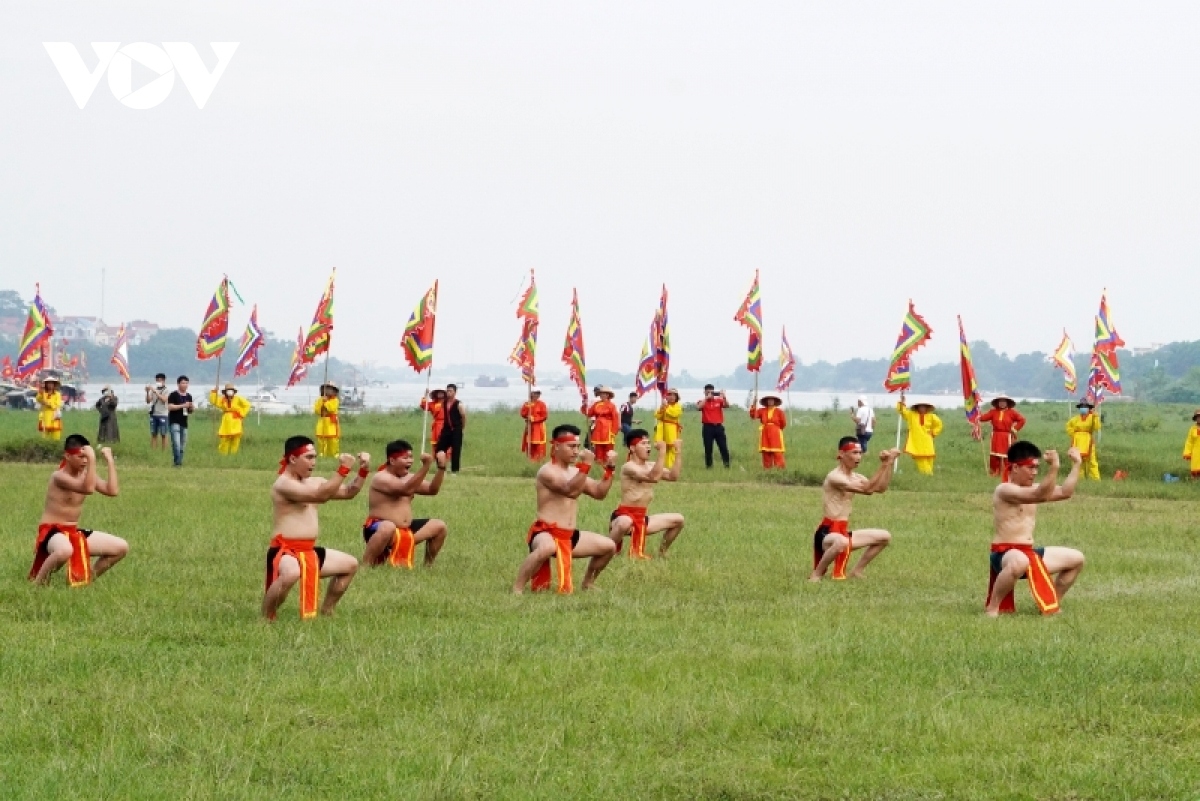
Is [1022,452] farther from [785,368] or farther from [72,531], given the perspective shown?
[785,368]

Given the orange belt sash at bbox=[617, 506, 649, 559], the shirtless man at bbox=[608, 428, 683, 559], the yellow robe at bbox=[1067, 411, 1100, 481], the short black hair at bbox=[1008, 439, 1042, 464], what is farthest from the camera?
the yellow robe at bbox=[1067, 411, 1100, 481]

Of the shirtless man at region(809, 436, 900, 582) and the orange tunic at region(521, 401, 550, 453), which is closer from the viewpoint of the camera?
the shirtless man at region(809, 436, 900, 582)

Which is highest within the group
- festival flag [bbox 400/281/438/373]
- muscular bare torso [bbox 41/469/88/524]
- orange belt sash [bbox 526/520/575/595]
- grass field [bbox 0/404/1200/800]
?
festival flag [bbox 400/281/438/373]

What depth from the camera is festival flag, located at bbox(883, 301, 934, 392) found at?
32.5m

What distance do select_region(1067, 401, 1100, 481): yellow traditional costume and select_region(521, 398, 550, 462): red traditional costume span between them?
10.7m

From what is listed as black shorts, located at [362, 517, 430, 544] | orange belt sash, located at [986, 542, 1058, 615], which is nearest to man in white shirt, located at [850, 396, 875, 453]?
black shorts, located at [362, 517, 430, 544]

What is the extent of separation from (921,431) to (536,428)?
814 cm

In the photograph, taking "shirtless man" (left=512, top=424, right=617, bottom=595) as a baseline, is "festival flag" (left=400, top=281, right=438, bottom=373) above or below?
above

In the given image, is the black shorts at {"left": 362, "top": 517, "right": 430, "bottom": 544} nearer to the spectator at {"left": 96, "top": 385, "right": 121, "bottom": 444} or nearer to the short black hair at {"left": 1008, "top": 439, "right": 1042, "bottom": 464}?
the short black hair at {"left": 1008, "top": 439, "right": 1042, "bottom": 464}

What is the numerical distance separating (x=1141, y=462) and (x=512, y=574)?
69.4 feet

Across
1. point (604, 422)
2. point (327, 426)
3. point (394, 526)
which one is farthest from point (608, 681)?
point (327, 426)

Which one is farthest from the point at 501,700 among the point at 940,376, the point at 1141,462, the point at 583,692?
the point at 940,376

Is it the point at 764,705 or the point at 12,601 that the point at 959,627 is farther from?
the point at 12,601

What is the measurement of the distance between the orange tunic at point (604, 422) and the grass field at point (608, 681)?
13.1 metres
